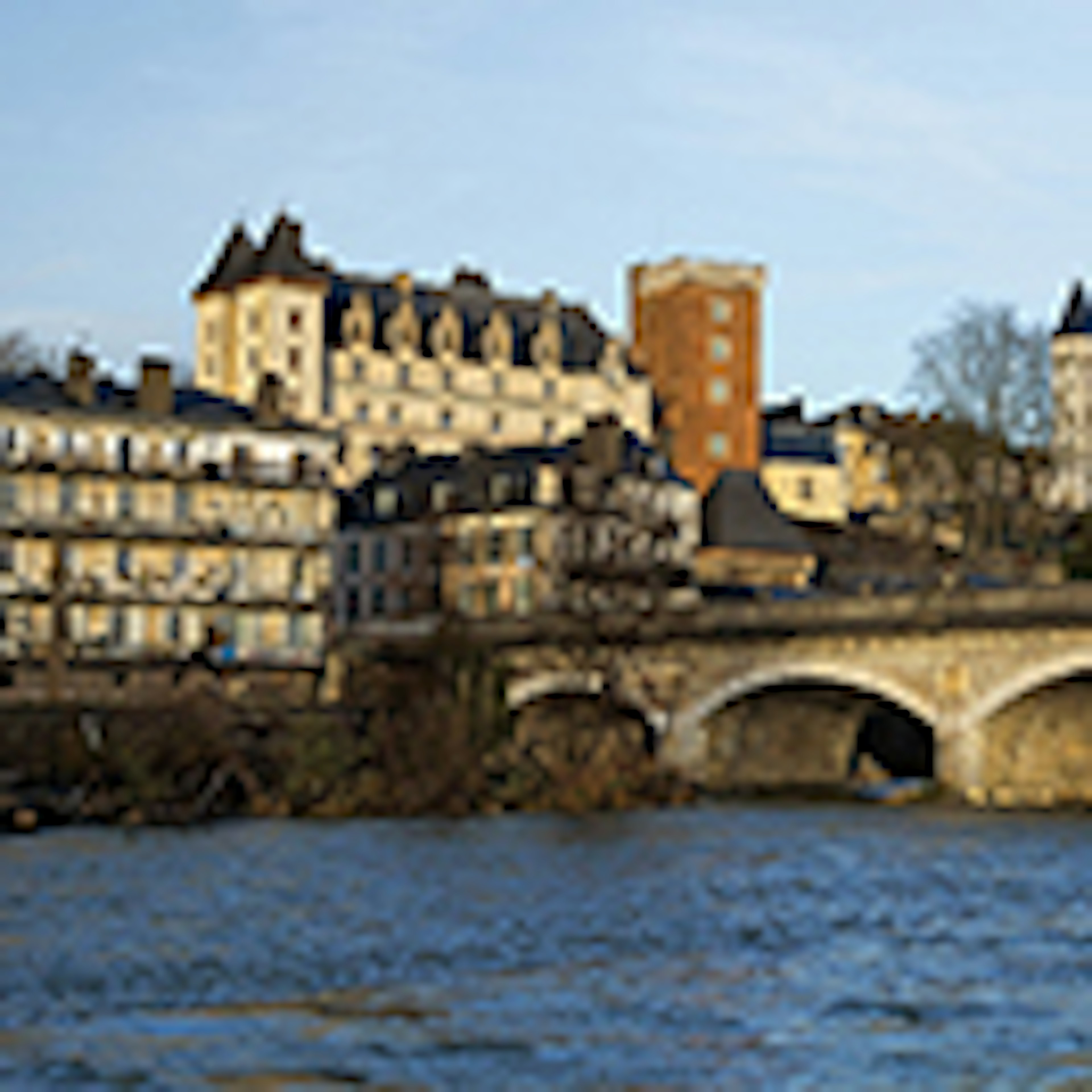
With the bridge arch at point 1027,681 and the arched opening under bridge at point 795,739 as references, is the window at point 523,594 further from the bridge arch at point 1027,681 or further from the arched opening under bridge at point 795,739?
the bridge arch at point 1027,681

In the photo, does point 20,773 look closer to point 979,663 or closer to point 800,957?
point 979,663

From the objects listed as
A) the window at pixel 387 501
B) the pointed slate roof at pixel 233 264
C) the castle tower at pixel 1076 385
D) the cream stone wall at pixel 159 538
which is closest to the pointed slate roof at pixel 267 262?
the pointed slate roof at pixel 233 264

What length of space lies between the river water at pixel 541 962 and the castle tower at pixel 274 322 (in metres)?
67.7

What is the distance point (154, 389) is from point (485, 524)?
1766 centimetres

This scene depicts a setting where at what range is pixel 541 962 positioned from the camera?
1585 inches

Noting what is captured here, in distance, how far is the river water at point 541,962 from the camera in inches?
1206

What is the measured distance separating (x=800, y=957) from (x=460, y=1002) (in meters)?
7.58

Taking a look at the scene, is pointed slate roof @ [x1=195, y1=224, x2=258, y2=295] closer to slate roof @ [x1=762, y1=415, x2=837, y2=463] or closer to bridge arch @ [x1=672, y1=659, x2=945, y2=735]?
slate roof @ [x1=762, y1=415, x2=837, y2=463]

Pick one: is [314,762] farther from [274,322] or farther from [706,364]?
[706,364]

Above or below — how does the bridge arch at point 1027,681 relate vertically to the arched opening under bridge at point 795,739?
above

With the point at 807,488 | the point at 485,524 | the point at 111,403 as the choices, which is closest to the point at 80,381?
the point at 111,403

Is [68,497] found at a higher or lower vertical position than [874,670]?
higher

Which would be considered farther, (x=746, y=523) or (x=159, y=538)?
(x=746, y=523)

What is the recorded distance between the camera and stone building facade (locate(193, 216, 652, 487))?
13312 centimetres
